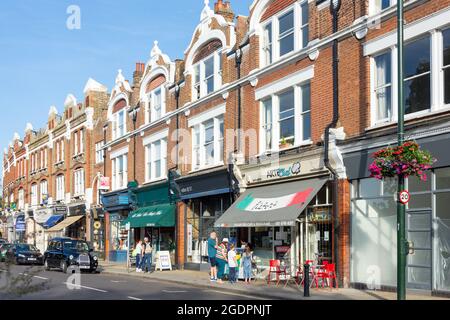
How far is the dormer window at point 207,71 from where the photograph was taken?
2723 cm

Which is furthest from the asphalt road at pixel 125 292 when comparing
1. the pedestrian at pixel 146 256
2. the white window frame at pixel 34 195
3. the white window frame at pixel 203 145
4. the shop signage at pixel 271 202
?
the white window frame at pixel 34 195

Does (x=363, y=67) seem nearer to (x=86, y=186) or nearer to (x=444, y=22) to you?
(x=444, y=22)

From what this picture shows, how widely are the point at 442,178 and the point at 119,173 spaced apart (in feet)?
84.8

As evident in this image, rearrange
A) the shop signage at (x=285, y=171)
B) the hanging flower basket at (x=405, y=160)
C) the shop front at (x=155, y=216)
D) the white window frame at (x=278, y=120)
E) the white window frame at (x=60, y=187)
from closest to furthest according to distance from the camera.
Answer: the hanging flower basket at (x=405, y=160), the shop signage at (x=285, y=171), the white window frame at (x=278, y=120), the shop front at (x=155, y=216), the white window frame at (x=60, y=187)

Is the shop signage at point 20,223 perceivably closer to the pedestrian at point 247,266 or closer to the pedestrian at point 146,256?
the pedestrian at point 146,256

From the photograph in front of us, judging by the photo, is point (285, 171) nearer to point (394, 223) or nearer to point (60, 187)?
point (394, 223)

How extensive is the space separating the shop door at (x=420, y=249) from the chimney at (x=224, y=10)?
14.9m

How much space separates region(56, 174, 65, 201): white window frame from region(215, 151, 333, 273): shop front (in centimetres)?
2968

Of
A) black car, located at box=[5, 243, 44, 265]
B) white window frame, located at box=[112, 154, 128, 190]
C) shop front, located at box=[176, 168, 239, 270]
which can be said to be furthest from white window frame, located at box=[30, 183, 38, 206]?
shop front, located at box=[176, 168, 239, 270]

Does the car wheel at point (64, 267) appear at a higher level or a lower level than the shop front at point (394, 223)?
lower

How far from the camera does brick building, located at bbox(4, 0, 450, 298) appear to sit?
16.5 m

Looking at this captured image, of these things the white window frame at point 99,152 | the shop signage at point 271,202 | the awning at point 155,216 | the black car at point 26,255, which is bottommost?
the black car at point 26,255

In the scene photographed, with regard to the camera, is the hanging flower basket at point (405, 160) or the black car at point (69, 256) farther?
the black car at point (69, 256)

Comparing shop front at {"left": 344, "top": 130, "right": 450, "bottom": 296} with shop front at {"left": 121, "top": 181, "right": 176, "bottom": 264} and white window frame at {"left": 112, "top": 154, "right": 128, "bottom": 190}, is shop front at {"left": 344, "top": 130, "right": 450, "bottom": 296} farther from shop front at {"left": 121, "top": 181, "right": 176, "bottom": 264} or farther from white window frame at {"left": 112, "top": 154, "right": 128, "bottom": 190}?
white window frame at {"left": 112, "top": 154, "right": 128, "bottom": 190}
